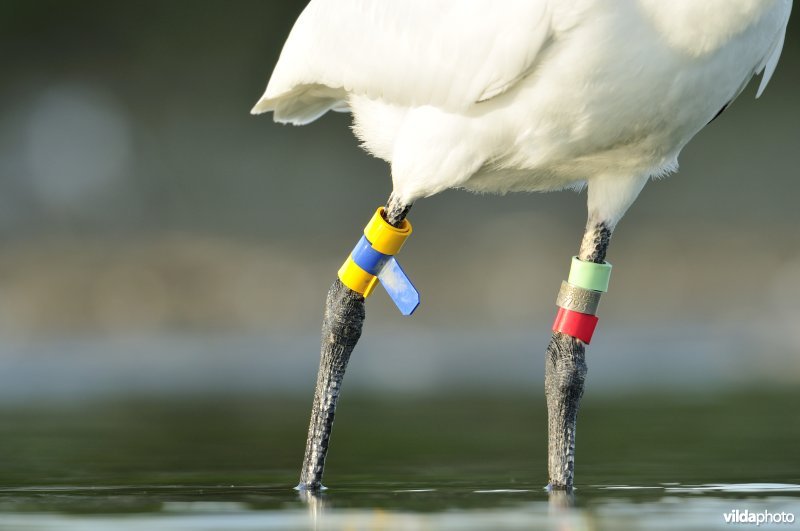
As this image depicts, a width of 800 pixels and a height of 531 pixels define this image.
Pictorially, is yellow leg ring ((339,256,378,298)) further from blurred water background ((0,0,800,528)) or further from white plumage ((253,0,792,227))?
blurred water background ((0,0,800,528))

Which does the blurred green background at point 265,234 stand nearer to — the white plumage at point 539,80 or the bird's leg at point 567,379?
the bird's leg at point 567,379

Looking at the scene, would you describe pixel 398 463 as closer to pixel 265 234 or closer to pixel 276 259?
pixel 276 259

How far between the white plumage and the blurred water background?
384 centimetres

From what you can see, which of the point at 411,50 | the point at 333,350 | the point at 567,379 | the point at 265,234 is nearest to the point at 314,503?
the point at 333,350

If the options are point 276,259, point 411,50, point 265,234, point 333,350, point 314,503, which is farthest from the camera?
point 265,234

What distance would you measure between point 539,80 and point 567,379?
71.2 inches

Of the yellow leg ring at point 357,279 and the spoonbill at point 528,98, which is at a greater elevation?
the spoonbill at point 528,98

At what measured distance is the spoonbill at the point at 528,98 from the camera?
8.20m

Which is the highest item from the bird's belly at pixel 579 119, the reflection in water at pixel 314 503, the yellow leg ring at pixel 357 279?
the bird's belly at pixel 579 119

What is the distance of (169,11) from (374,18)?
15.3 metres

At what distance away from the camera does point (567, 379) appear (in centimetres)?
954

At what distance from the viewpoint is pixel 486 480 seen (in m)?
9.33

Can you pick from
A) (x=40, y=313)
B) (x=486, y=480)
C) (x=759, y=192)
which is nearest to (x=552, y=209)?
(x=759, y=192)

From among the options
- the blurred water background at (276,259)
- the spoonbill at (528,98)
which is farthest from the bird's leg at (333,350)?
the blurred water background at (276,259)
